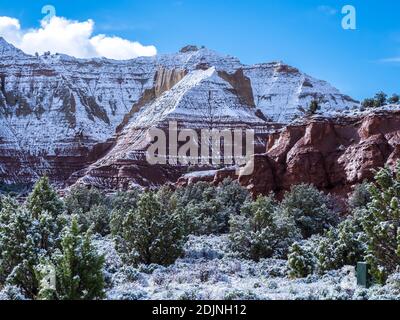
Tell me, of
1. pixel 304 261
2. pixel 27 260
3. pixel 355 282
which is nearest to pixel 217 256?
pixel 304 261

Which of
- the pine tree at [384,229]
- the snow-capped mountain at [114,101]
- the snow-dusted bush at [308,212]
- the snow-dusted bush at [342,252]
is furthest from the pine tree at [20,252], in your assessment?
the snow-capped mountain at [114,101]

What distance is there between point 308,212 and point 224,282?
65.5 ft

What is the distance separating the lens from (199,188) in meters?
53.1

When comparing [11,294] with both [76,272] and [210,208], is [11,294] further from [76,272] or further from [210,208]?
[210,208]

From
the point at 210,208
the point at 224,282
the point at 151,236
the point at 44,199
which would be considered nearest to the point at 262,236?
the point at 151,236

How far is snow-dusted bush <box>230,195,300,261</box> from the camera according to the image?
22.6 meters

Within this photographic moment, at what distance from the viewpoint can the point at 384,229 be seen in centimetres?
1322

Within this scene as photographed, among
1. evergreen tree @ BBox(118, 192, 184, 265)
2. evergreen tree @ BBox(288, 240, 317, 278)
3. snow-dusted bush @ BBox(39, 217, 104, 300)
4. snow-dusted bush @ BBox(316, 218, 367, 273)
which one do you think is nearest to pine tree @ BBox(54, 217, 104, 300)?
snow-dusted bush @ BBox(39, 217, 104, 300)

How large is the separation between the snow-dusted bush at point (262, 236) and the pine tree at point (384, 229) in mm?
8894

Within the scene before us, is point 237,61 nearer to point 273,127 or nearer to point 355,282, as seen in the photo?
point 273,127

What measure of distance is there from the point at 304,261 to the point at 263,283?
2.48 meters

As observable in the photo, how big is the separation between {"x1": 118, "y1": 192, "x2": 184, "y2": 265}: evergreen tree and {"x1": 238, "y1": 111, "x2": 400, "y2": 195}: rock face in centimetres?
3336

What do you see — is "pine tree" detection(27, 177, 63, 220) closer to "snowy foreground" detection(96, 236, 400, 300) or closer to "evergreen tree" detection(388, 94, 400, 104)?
"snowy foreground" detection(96, 236, 400, 300)

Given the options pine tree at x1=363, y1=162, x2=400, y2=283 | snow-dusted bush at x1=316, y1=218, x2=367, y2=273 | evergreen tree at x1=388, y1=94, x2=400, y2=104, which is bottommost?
snow-dusted bush at x1=316, y1=218, x2=367, y2=273
